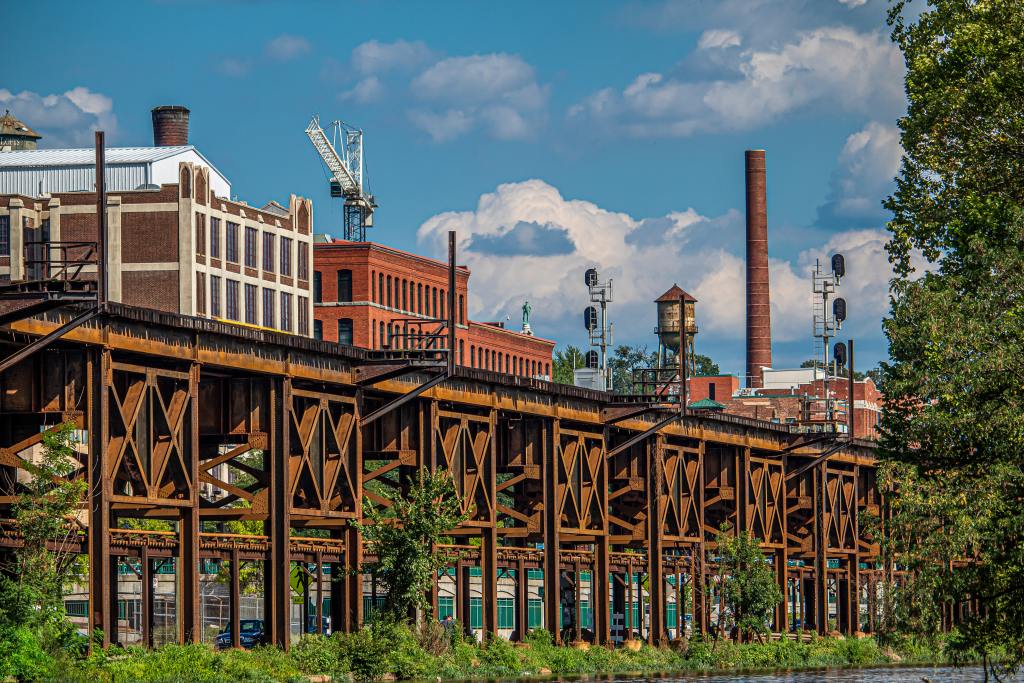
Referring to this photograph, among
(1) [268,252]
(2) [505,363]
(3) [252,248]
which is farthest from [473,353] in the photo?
(3) [252,248]

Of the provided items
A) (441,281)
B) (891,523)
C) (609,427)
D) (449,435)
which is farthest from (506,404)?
(441,281)

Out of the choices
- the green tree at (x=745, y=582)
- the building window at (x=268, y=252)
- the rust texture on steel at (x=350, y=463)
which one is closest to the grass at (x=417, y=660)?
the green tree at (x=745, y=582)

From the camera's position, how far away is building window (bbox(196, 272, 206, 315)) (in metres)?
113

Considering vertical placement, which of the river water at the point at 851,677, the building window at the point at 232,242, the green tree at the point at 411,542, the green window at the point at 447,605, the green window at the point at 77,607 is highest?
the building window at the point at 232,242

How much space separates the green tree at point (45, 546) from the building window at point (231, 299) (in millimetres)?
79252

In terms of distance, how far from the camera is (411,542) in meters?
50.4

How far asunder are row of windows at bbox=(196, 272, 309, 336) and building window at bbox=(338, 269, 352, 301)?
6.20 m

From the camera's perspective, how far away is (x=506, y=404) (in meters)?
59.8

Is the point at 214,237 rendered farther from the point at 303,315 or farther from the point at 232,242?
the point at 303,315

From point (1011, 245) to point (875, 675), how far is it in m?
24.5

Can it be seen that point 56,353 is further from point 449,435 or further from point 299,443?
point 449,435

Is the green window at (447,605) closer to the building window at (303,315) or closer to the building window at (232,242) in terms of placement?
the building window at (232,242)

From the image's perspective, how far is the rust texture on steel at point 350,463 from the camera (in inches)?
1602

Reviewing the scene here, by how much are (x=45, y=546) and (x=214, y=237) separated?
8090cm
